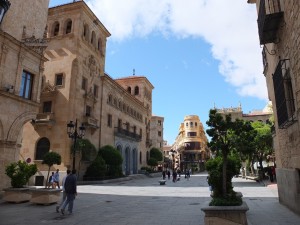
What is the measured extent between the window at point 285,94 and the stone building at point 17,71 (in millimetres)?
13537

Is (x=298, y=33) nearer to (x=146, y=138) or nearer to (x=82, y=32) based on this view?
(x=82, y=32)

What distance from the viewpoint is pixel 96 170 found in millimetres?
27016

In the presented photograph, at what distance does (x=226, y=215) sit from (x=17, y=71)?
559 inches

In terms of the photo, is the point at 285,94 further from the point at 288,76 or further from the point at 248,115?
the point at 248,115

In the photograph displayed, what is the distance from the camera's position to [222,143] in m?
8.10

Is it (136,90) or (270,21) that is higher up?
(136,90)

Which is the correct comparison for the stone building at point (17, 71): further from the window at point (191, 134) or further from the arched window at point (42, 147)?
the window at point (191, 134)

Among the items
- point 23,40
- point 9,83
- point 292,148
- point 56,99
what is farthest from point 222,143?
point 56,99

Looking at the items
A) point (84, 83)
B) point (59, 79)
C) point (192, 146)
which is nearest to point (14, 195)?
point (59, 79)

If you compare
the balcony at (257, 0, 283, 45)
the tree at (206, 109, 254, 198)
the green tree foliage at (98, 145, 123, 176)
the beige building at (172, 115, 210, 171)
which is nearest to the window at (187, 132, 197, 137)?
the beige building at (172, 115, 210, 171)

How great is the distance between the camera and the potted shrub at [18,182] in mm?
12227

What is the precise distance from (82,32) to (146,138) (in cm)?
2690

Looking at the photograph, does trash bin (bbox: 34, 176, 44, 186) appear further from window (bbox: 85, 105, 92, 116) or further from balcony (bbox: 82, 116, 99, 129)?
window (bbox: 85, 105, 92, 116)

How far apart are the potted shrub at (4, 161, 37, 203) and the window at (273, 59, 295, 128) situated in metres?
11.5
